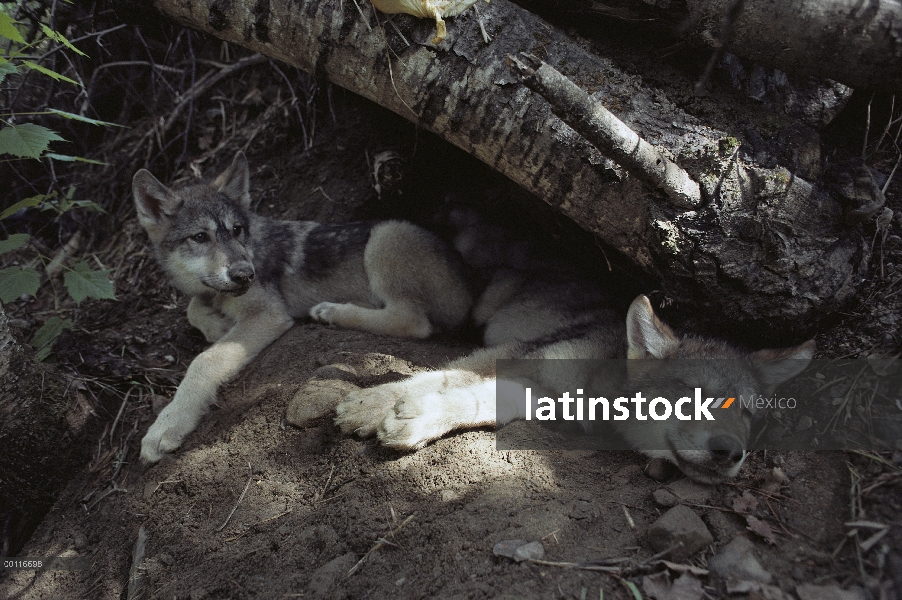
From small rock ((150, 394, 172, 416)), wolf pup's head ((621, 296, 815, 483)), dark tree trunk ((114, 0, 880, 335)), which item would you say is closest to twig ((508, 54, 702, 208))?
dark tree trunk ((114, 0, 880, 335))

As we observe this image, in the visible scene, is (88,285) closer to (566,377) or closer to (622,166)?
(566,377)

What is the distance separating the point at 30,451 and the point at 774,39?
4258 mm

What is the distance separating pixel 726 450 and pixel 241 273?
2.99m

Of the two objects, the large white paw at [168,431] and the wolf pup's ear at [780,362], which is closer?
the wolf pup's ear at [780,362]

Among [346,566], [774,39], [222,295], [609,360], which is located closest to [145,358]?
[222,295]

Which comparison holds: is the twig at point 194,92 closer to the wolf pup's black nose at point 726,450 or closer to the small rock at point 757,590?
the wolf pup's black nose at point 726,450

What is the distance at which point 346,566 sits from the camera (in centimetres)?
214

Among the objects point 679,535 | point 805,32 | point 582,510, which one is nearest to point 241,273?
point 582,510

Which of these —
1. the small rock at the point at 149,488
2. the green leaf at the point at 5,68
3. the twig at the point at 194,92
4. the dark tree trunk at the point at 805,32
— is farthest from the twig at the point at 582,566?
the twig at the point at 194,92

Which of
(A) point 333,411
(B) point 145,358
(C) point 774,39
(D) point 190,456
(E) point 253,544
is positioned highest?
(C) point 774,39

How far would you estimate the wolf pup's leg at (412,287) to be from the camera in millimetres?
3980

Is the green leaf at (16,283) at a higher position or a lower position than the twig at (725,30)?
lower

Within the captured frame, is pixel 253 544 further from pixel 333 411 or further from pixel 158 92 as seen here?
pixel 158 92

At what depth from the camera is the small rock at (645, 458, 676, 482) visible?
2596 mm
